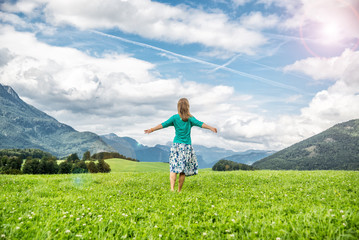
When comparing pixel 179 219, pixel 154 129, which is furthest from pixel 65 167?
pixel 179 219

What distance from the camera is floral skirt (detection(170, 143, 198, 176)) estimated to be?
10875mm

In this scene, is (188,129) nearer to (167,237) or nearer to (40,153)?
(167,237)

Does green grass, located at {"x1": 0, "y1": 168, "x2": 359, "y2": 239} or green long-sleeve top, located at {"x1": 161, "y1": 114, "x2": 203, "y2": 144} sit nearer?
green grass, located at {"x1": 0, "y1": 168, "x2": 359, "y2": 239}

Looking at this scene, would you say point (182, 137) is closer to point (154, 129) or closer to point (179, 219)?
point (154, 129)

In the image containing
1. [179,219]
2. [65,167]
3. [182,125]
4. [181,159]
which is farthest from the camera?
[65,167]

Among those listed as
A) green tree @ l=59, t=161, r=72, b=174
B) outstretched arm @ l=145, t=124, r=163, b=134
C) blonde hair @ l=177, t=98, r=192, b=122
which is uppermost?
blonde hair @ l=177, t=98, r=192, b=122

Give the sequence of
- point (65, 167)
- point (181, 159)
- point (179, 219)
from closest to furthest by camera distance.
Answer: point (179, 219) → point (181, 159) → point (65, 167)

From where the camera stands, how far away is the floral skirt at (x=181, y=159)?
35.7 ft

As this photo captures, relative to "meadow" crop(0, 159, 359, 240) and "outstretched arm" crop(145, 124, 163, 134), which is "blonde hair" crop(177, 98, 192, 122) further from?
"meadow" crop(0, 159, 359, 240)

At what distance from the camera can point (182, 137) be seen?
1109 cm

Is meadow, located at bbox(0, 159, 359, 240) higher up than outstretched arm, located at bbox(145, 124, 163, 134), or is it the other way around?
outstretched arm, located at bbox(145, 124, 163, 134)

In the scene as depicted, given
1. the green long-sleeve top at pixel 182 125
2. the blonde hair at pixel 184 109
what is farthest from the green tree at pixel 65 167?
the blonde hair at pixel 184 109

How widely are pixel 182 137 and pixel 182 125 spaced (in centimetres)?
56

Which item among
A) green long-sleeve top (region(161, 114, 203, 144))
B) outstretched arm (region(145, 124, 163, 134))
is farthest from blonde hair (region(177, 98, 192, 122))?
outstretched arm (region(145, 124, 163, 134))
